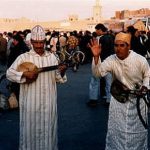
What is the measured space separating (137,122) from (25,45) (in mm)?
7188

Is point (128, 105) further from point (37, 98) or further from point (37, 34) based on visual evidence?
point (37, 34)

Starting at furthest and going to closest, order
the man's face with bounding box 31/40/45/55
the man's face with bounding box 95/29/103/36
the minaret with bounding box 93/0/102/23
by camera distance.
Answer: the minaret with bounding box 93/0/102/23
the man's face with bounding box 95/29/103/36
the man's face with bounding box 31/40/45/55

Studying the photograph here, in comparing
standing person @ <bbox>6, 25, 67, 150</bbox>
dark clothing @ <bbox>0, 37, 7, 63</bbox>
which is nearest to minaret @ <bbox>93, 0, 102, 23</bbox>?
dark clothing @ <bbox>0, 37, 7, 63</bbox>

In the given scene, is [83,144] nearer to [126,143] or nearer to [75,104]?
[126,143]

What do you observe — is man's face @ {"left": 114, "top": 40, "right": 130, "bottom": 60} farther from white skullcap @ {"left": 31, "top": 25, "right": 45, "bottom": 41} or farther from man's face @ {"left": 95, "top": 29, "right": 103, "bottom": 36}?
man's face @ {"left": 95, "top": 29, "right": 103, "bottom": 36}

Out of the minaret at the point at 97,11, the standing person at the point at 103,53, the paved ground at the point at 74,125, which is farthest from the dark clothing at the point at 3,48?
the minaret at the point at 97,11

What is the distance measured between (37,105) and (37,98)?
0.08 metres

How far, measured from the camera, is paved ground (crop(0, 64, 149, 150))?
7.53m

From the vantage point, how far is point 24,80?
5.73 m

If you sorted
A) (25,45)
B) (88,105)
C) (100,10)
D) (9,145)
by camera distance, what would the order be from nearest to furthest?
(9,145) → (88,105) → (25,45) → (100,10)

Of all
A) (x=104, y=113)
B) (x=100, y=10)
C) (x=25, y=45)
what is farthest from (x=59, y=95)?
(x=100, y=10)

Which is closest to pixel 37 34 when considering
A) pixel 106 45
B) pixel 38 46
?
pixel 38 46

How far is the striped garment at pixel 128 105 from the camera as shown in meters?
5.67

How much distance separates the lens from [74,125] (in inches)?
347
